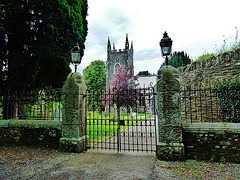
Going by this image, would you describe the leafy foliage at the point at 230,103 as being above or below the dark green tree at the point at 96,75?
below

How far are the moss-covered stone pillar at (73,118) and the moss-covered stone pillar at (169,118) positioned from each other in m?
2.53

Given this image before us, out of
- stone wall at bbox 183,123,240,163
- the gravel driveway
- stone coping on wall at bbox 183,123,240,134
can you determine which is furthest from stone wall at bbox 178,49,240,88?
the gravel driveway

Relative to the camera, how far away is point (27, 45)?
7340mm

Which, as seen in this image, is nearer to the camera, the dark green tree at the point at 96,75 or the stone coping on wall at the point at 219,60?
the stone coping on wall at the point at 219,60

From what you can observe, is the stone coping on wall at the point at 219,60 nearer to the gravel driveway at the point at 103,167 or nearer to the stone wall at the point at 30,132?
the gravel driveway at the point at 103,167

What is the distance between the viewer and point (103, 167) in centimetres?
379

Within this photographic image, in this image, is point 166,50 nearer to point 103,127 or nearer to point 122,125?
point 122,125

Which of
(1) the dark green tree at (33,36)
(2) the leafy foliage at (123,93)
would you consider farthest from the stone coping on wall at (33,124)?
(2) the leafy foliage at (123,93)

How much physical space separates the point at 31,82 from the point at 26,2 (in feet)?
11.7

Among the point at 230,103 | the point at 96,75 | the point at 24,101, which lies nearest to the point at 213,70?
the point at 230,103

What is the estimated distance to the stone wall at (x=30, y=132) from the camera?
5383 millimetres

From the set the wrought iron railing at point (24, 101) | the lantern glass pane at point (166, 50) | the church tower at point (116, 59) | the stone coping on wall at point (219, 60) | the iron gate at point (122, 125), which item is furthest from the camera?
the church tower at point (116, 59)

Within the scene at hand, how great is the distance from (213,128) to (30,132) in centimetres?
600

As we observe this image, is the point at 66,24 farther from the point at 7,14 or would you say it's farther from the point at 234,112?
the point at 234,112
